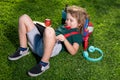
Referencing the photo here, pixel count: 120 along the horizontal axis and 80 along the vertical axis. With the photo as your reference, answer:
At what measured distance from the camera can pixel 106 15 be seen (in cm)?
694

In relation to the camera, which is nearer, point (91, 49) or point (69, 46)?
point (69, 46)

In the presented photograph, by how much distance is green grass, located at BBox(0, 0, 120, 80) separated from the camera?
499 centimetres

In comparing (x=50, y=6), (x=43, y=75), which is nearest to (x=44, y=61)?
(x=43, y=75)

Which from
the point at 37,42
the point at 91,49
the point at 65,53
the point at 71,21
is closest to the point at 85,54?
the point at 91,49

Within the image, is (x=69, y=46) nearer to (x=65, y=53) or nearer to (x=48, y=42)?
(x=48, y=42)

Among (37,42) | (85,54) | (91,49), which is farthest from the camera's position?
(91,49)

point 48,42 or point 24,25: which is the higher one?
point 24,25

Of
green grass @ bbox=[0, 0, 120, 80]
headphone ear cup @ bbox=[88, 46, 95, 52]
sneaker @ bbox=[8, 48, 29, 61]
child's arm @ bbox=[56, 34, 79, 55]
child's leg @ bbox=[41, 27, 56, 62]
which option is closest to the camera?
child's leg @ bbox=[41, 27, 56, 62]

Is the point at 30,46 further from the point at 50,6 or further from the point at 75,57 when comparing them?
the point at 50,6

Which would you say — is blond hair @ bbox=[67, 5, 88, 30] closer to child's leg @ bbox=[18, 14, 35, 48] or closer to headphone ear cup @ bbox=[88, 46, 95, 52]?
headphone ear cup @ bbox=[88, 46, 95, 52]

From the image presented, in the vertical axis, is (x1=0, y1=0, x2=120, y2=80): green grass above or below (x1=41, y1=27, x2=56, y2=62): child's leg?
below

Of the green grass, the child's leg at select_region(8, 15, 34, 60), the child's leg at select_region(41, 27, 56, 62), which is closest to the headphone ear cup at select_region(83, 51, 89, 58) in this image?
the green grass

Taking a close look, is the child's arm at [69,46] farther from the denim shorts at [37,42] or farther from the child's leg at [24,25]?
the child's leg at [24,25]

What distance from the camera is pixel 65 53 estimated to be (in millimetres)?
5484
